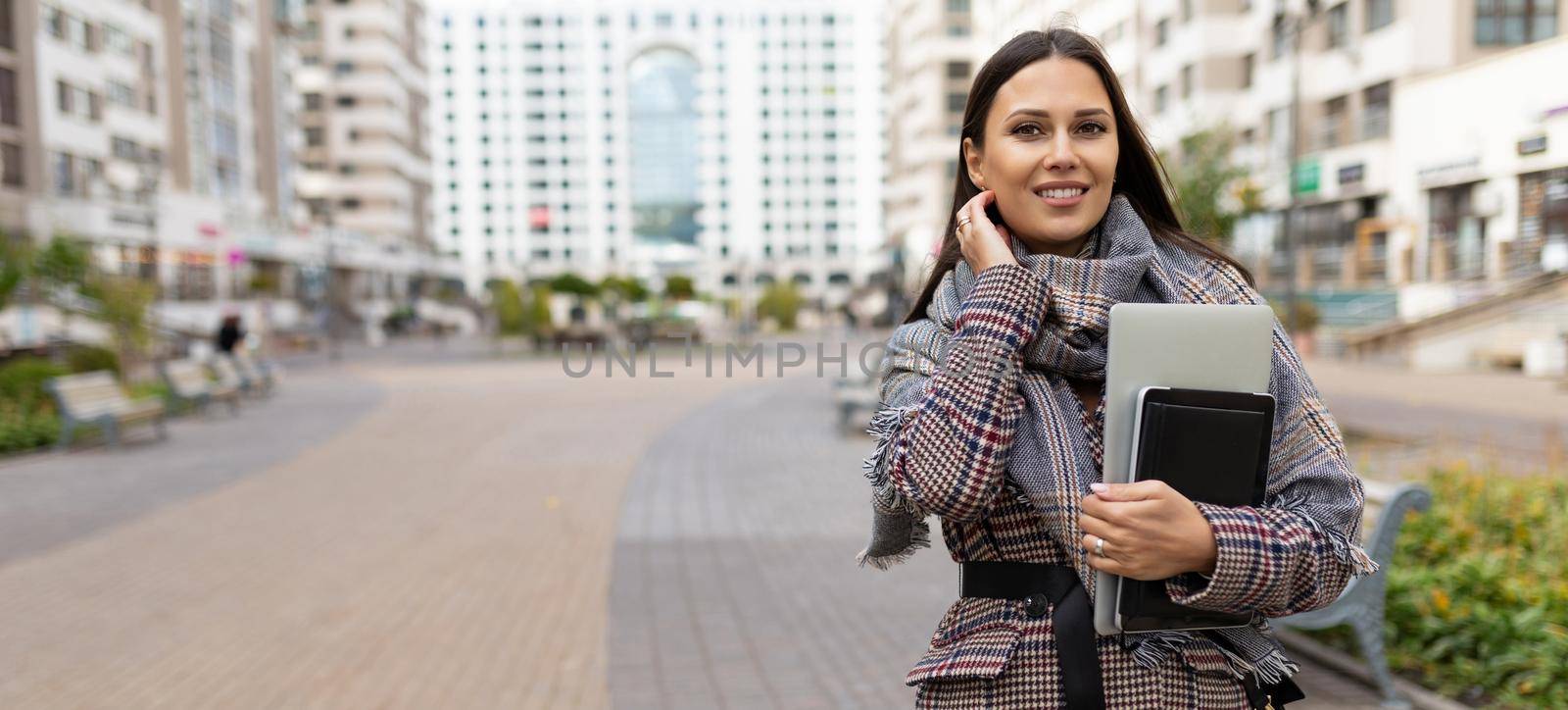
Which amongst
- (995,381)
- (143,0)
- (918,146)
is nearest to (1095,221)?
(995,381)

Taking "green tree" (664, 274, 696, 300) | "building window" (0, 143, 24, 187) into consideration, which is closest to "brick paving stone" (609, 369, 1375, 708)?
"building window" (0, 143, 24, 187)

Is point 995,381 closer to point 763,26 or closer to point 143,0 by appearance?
point 143,0

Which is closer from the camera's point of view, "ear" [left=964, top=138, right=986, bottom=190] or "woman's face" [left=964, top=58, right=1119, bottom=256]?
"woman's face" [left=964, top=58, right=1119, bottom=256]

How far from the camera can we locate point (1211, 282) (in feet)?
5.18

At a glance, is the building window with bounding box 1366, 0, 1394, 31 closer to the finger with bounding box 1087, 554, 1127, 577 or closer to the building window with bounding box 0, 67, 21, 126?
the finger with bounding box 1087, 554, 1127, 577

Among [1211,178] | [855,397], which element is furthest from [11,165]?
[1211,178]

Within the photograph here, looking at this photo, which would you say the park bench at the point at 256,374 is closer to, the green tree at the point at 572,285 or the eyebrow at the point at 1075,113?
the green tree at the point at 572,285

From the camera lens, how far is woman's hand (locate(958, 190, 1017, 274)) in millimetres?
1565

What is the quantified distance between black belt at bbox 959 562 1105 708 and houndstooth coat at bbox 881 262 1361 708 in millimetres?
14

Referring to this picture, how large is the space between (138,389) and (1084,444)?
1857cm

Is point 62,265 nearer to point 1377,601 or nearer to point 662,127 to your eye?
point 1377,601

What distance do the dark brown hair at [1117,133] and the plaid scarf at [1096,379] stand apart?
0.08m

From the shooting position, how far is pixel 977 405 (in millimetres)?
1465

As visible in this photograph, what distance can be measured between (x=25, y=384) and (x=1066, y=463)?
52.2ft
